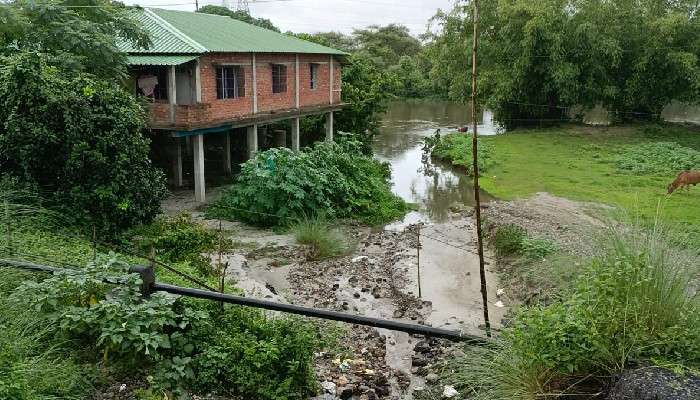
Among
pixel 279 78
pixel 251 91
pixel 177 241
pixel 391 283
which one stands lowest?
pixel 391 283

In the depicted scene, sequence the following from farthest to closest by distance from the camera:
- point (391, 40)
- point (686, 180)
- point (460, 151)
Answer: point (391, 40) < point (460, 151) < point (686, 180)

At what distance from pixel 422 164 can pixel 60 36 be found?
18581 mm

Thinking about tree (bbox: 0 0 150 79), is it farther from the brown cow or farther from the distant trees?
the distant trees

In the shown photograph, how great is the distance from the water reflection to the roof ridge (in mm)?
7769

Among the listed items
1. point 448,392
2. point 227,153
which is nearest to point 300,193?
point 227,153

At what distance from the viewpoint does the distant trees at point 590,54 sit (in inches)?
1195

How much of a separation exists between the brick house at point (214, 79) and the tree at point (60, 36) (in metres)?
2.55

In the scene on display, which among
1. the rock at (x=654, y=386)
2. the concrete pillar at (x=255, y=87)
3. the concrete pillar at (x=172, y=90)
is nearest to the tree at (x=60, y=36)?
the concrete pillar at (x=172, y=90)

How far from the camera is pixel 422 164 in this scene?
27766mm

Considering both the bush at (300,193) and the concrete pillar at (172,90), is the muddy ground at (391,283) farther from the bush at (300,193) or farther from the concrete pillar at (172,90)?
the concrete pillar at (172,90)

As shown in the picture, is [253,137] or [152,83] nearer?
[152,83]

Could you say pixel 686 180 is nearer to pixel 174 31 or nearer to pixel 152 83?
pixel 174 31

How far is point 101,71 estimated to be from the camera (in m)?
12.7

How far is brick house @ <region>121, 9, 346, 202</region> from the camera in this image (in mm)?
15641
